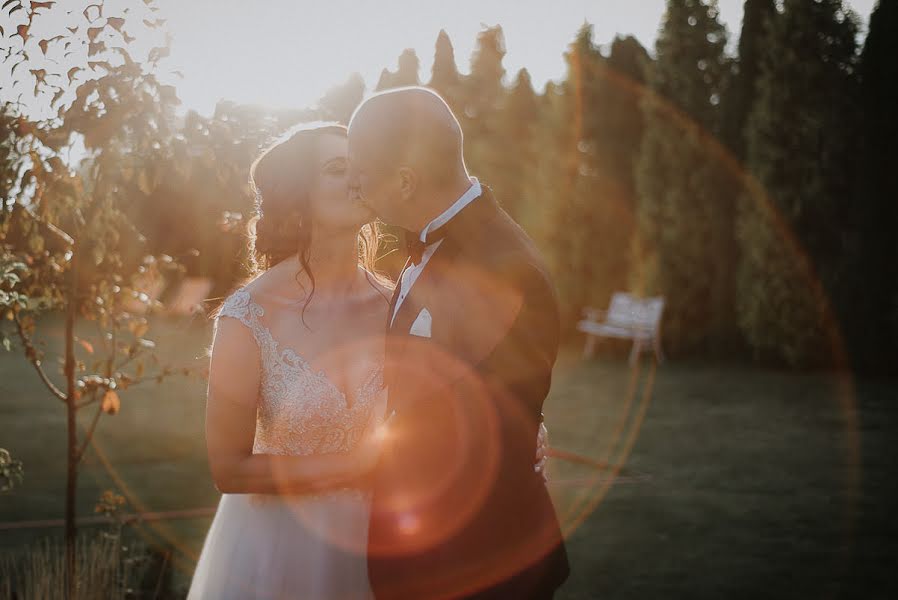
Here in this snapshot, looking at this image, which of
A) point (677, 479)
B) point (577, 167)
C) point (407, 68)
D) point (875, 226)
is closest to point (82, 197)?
point (677, 479)

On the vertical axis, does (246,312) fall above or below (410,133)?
below

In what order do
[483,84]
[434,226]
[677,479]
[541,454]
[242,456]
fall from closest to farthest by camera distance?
[434,226]
[541,454]
[242,456]
[677,479]
[483,84]

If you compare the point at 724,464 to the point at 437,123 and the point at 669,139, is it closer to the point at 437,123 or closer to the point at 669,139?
the point at 437,123

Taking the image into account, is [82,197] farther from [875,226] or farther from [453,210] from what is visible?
[875,226]

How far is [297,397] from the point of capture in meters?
2.71

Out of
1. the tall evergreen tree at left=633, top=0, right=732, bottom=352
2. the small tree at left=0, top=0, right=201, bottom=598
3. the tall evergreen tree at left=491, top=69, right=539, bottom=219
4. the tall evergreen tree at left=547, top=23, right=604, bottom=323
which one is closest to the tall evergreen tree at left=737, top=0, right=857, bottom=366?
the tall evergreen tree at left=633, top=0, right=732, bottom=352

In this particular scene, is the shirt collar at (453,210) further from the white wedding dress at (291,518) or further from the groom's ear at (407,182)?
the white wedding dress at (291,518)

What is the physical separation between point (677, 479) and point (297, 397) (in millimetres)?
5630

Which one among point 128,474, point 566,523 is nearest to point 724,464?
point 566,523

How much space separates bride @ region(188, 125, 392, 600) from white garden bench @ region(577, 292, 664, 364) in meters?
13.2

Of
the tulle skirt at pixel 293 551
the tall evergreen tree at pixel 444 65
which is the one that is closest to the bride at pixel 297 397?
the tulle skirt at pixel 293 551

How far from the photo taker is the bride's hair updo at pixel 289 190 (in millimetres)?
2764

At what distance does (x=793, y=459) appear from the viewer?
8234 millimetres

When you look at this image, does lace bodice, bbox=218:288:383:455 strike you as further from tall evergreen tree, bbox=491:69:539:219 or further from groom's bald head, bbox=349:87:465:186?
tall evergreen tree, bbox=491:69:539:219
